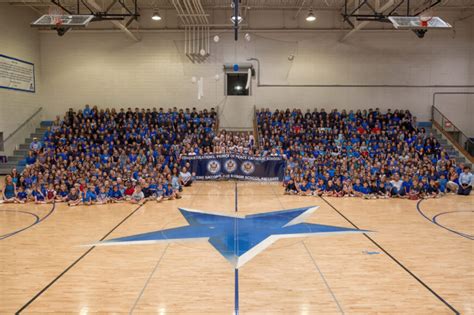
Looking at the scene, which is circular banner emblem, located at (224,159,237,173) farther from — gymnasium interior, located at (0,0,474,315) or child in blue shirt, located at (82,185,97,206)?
child in blue shirt, located at (82,185,97,206)

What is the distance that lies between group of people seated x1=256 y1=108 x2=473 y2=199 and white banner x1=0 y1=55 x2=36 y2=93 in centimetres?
1661

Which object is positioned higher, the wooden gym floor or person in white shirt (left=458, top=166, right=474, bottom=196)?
person in white shirt (left=458, top=166, right=474, bottom=196)

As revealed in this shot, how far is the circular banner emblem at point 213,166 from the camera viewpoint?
19.0 meters

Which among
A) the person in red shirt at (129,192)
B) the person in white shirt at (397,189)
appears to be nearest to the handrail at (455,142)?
the person in white shirt at (397,189)

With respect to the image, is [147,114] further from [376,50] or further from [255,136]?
[376,50]

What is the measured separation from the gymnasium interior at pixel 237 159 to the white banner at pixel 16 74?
13 centimetres

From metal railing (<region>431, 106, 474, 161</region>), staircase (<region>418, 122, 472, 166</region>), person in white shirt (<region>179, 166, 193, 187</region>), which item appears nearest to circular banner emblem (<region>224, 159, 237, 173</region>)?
person in white shirt (<region>179, 166, 193, 187</region>)

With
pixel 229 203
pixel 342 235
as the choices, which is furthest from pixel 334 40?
pixel 342 235

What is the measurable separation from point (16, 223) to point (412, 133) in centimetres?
2190

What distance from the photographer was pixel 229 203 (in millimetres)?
13516

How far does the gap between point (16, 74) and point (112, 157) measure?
34.9 feet

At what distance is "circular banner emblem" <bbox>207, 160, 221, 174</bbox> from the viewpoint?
18953 mm

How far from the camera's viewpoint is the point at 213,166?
1895 centimetres

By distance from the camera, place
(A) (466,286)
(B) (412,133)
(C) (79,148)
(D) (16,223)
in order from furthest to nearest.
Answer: (B) (412,133)
(C) (79,148)
(D) (16,223)
(A) (466,286)
